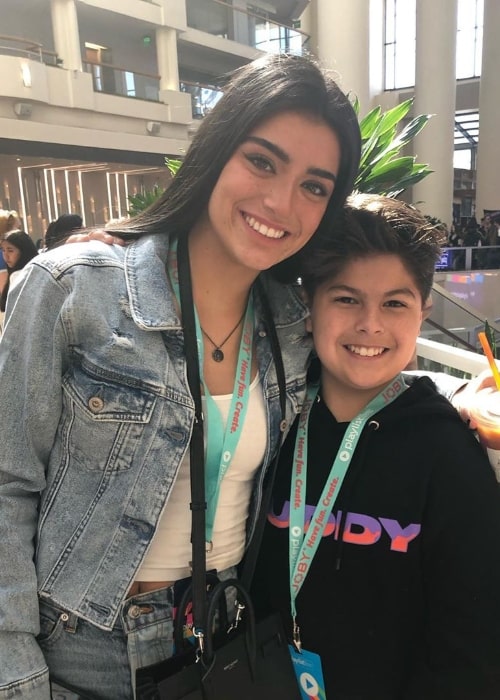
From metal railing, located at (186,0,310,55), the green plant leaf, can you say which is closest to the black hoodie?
the green plant leaf

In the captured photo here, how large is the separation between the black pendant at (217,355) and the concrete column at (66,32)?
13.2 meters

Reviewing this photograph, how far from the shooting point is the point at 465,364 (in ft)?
6.66

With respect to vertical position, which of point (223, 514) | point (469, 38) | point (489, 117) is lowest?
point (223, 514)

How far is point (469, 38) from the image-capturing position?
24.9 meters

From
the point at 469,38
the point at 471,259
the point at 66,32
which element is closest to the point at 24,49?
the point at 66,32

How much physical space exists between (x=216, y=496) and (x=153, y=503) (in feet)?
0.51

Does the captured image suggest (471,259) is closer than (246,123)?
No

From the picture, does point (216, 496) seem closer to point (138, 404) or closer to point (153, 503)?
point (153, 503)

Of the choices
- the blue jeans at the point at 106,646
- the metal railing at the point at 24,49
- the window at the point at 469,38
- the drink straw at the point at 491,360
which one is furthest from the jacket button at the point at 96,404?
the window at the point at 469,38

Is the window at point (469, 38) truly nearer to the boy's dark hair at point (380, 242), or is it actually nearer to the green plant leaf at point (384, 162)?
the green plant leaf at point (384, 162)

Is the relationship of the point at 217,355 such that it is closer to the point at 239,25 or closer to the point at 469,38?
the point at 239,25

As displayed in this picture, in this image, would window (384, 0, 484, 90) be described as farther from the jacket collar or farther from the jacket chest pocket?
the jacket chest pocket

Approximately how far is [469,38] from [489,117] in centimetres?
796

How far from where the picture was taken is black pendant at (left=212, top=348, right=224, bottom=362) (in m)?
1.29
